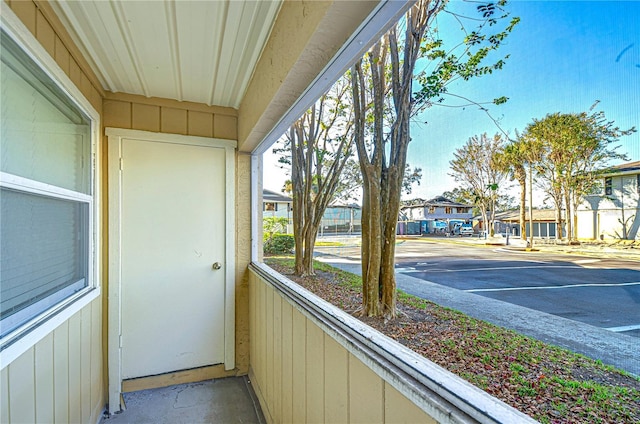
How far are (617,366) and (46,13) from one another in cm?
219

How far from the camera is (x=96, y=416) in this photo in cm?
209

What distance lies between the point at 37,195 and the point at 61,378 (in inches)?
35.4

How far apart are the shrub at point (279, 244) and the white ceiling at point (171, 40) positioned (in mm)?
1147

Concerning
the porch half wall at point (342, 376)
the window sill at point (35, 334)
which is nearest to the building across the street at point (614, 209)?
the porch half wall at point (342, 376)

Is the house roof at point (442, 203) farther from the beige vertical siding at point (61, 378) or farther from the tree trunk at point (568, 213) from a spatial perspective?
the beige vertical siding at point (61, 378)

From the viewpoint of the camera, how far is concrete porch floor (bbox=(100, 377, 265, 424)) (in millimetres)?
2158

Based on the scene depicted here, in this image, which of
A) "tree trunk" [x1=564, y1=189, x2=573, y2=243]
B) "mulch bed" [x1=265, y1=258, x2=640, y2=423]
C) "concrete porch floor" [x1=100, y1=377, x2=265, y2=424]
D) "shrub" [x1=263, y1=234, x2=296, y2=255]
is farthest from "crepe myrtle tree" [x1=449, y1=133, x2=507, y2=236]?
"concrete porch floor" [x1=100, y1=377, x2=265, y2=424]

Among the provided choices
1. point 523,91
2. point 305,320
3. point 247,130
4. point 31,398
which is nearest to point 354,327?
point 305,320

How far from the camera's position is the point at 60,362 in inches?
61.2

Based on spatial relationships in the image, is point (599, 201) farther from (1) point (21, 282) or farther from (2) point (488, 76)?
(1) point (21, 282)

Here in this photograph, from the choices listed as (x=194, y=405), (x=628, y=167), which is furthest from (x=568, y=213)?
(x=194, y=405)

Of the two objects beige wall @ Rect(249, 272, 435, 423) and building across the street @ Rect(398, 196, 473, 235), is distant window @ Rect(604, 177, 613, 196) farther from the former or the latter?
beige wall @ Rect(249, 272, 435, 423)

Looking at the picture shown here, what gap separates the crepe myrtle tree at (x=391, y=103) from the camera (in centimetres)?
94

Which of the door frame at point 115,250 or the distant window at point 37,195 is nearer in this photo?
the distant window at point 37,195
